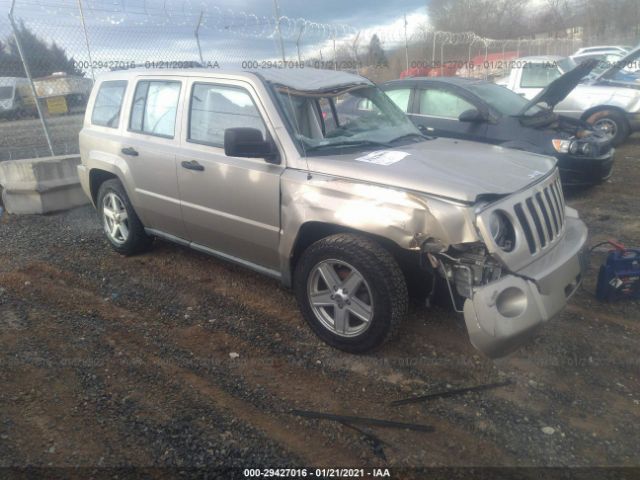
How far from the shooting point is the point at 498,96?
7094mm

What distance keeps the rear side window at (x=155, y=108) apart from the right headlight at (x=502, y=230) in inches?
108

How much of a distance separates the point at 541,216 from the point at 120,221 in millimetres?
3979

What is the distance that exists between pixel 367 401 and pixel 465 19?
3311cm

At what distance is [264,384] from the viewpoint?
311 cm

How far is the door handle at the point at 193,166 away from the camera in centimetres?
396

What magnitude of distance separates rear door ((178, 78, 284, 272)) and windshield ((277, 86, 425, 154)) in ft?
0.82

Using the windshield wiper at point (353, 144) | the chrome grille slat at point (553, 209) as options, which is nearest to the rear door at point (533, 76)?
the windshield wiper at point (353, 144)

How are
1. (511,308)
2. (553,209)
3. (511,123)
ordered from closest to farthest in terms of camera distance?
(511,308)
(553,209)
(511,123)

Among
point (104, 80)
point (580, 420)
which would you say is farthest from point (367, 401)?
point (104, 80)

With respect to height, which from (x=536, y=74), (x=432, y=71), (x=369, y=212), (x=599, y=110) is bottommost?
(x=599, y=110)

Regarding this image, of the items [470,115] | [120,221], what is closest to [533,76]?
[470,115]

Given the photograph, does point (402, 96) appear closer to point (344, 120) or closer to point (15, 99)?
point (344, 120)

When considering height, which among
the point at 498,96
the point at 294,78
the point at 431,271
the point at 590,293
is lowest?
the point at 590,293

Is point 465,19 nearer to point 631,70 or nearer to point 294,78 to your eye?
point 631,70
